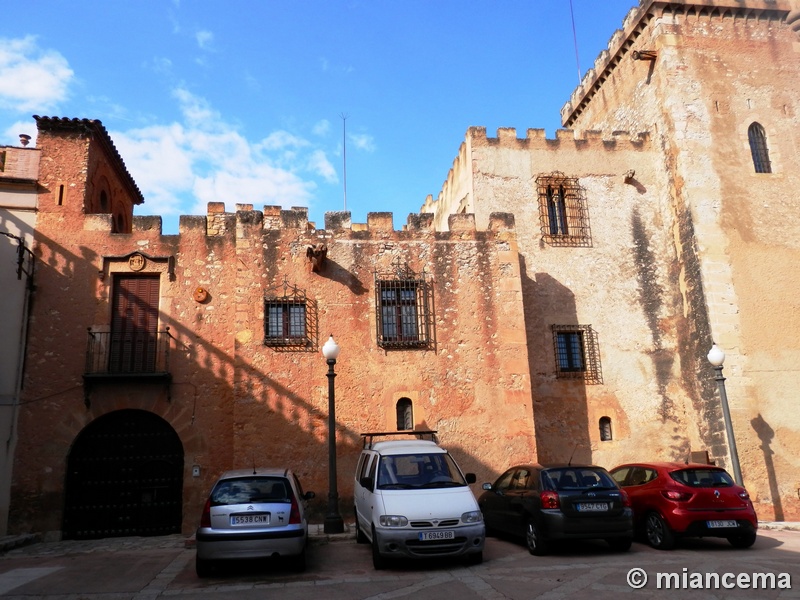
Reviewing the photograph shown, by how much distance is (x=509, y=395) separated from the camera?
1422cm

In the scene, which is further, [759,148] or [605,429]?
[759,148]

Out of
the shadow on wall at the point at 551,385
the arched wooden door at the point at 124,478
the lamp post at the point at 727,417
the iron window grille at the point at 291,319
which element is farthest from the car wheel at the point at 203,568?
the lamp post at the point at 727,417

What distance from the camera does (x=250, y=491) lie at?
8.68 m

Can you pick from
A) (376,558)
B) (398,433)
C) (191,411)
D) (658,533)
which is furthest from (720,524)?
(191,411)

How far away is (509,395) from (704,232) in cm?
750

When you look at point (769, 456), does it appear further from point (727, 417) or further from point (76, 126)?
point (76, 126)

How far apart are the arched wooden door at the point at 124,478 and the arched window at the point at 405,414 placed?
4.90 meters

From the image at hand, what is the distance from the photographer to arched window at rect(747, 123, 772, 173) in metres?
18.0

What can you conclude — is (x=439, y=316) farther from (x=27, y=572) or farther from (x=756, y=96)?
(x=756, y=96)

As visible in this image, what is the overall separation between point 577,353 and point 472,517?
9.65 metres

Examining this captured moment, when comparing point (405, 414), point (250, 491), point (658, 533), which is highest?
point (405, 414)

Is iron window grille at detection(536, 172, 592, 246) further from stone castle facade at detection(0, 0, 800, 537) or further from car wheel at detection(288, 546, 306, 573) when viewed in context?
car wheel at detection(288, 546, 306, 573)

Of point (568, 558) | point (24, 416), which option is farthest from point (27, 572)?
point (568, 558)

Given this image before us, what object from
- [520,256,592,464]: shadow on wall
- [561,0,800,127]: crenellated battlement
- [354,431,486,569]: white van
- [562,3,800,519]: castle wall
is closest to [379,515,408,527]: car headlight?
[354,431,486,569]: white van
